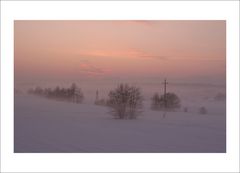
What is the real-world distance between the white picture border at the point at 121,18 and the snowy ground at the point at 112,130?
0.70 feet

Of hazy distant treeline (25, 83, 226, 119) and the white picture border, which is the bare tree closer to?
hazy distant treeline (25, 83, 226, 119)

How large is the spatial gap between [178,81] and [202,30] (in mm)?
1692

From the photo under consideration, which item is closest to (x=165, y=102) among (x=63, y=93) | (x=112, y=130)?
(x=112, y=130)

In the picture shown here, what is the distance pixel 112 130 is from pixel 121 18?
2.76 meters

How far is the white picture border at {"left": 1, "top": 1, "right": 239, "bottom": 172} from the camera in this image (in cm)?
809

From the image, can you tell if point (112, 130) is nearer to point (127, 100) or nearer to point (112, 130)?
point (112, 130)

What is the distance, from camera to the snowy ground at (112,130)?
28.2 feet

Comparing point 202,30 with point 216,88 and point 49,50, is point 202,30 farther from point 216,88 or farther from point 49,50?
point 49,50

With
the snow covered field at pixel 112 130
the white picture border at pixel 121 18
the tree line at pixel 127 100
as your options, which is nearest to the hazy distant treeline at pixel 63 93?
the tree line at pixel 127 100

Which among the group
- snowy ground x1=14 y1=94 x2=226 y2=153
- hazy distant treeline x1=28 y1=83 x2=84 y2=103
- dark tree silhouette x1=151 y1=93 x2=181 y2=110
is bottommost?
snowy ground x1=14 y1=94 x2=226 y2=153

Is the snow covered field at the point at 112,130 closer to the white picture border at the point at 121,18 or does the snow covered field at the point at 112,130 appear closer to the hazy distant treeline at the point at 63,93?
the white picture border at the point at 121,18

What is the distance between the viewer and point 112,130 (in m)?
9.76

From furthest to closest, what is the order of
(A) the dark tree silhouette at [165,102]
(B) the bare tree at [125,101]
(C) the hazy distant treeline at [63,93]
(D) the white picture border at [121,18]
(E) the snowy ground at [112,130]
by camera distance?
(A) the dark tree silhouette at [165,102], (C) the hazy distant treeline at [63,93], (B) the bare tree at [125,101], (E) the snowy ground at [112,130], (D) the white picture border at [121,18]

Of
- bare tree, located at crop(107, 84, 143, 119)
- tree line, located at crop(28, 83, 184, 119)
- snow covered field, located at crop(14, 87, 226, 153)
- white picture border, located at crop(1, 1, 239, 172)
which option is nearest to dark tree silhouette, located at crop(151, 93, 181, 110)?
tree line, located at crop(28, 83, 184, 119)
